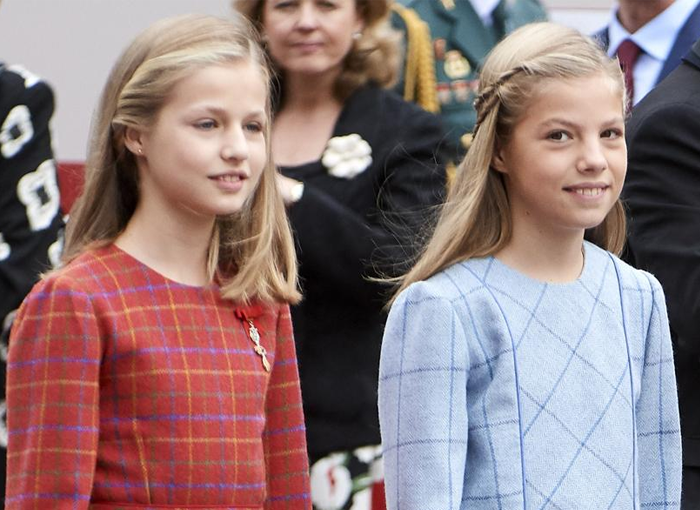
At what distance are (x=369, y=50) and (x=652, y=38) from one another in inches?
37.6

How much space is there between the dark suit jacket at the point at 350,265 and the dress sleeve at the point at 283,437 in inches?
25.4

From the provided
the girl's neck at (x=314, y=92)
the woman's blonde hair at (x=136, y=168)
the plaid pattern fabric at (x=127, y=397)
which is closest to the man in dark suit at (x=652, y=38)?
the girl's neck at (x=314, y=92)

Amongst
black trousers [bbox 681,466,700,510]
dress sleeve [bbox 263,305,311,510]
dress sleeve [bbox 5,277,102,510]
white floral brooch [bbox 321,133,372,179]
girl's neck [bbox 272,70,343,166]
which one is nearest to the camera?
dress sleeve [bbox 5,277,102,510]

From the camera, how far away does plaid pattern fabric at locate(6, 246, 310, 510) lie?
2961mm

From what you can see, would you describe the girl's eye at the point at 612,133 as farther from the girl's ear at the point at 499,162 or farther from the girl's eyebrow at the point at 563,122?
the girl's ear at the point at 499,162

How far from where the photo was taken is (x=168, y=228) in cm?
318

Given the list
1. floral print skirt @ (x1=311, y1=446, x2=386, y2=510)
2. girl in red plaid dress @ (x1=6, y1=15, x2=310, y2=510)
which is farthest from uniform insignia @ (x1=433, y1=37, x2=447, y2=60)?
girl in red plaid dress @ (x1=6, y1=15, x2=310, y2=510)

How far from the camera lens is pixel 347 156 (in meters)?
4.06

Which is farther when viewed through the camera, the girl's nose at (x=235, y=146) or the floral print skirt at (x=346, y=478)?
the floral print skirt at (x=346, y=478)

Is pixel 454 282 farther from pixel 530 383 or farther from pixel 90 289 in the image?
pixel 90 289

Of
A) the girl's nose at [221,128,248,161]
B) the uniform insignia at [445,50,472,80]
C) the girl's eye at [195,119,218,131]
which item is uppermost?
the uniform insignia at [445,50,472,80]

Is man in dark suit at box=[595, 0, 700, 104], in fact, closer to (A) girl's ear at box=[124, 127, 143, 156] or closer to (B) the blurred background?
(B) the blurred background

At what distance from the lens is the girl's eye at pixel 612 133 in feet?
10.5

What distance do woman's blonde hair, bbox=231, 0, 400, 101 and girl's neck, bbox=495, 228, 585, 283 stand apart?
1076mm
